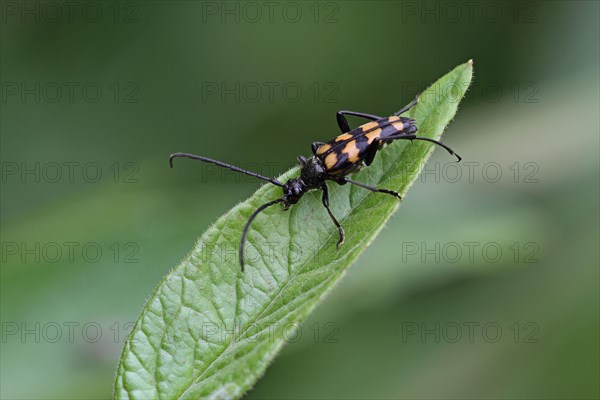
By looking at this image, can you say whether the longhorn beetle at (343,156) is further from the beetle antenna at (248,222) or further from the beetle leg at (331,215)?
the beetle antenna at (248,222)

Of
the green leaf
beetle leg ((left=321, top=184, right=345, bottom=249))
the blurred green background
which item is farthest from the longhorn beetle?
the blurred green background

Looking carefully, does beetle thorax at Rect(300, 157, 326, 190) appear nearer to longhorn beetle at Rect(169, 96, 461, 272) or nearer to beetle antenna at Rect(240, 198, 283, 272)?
longhorn beetle at Rect(169, 96, 461, 272)

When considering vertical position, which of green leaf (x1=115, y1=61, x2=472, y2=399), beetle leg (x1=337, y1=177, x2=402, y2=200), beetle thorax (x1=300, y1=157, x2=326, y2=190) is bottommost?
green leaf (x1=115, y1=61, x2=472, y2=399)

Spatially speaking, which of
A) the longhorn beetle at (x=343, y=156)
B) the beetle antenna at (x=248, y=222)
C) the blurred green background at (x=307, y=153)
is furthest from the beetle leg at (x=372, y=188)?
the blurred green background at (x=307, y=153)

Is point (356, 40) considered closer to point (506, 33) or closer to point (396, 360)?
point (506, 33)

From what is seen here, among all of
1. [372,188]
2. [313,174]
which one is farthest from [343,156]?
[372,188]

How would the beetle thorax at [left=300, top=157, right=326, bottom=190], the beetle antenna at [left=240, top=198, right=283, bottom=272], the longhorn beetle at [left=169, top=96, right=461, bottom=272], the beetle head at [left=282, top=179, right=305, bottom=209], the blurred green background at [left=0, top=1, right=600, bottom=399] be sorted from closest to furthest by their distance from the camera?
the beetle antenna at [left=240, top=198, right=283, bottom=272] → the beetle head at [left=282, top=179, right=305, bottom=209] → the longhorn beetle at [left=169, top=96, right=461, bottom=272] → the beetle thorax at [left=300, top=157, right=326, bottom=190] → the blurred green background at [left=0, top=1, right=600, bottom=399]

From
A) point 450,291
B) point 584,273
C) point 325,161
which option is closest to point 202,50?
point 325,161
